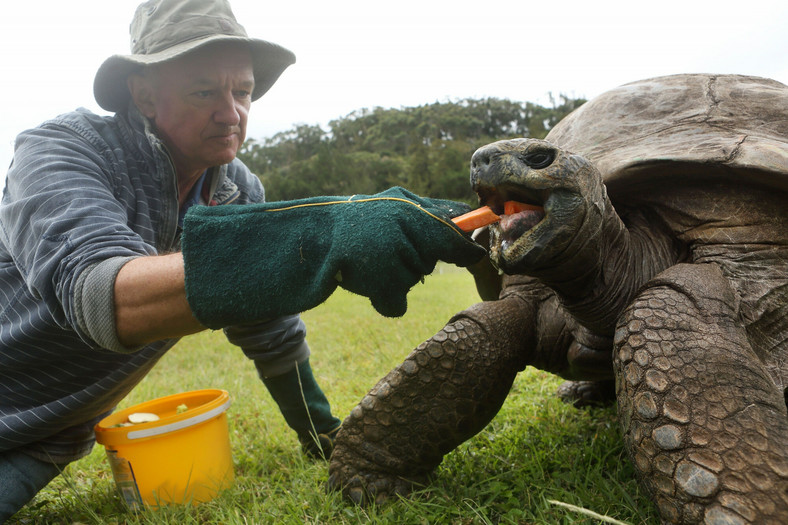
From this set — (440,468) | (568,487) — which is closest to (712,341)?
(568,487)

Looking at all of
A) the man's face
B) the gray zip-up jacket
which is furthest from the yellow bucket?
the man's face

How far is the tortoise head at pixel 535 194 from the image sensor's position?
1492 millimetres

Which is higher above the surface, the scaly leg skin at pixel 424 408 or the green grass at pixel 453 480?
the scaly leg skin at pixel 424 408

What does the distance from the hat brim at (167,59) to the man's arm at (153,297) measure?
939mm

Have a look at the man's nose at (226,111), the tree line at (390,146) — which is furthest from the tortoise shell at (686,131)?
the tree line at (390,146)

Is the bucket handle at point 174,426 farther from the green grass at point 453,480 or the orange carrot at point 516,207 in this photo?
the orange carrot at point 516,207

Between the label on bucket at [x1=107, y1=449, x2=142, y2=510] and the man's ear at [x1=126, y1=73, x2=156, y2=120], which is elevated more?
the man's ear at [x1=126, y1=73, x2=156, y2=120]

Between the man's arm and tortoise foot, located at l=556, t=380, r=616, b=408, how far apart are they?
215cm

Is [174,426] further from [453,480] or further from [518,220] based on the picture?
[518,220]

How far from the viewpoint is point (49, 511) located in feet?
7.27

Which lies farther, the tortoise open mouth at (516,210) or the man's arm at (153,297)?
the tortoise open mouth at (516,210)

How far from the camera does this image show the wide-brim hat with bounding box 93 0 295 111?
2053mm

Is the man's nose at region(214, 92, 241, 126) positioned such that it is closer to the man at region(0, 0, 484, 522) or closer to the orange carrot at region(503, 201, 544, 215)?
the man at region(0, 0, 484, 522)

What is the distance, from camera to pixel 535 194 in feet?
4.99
